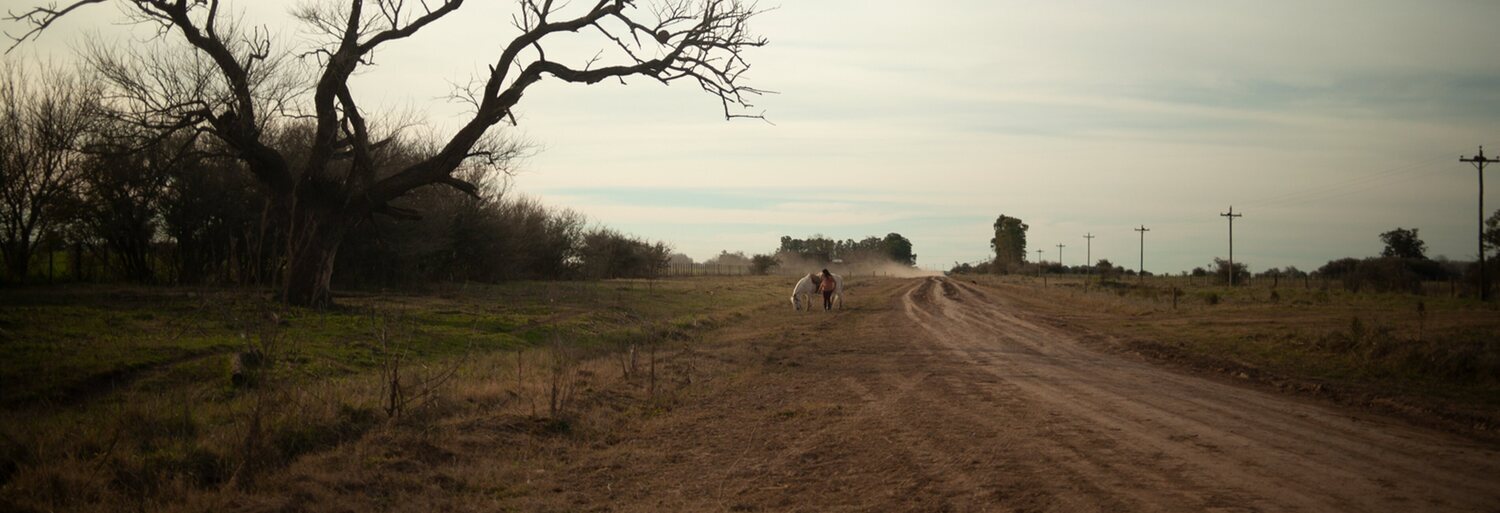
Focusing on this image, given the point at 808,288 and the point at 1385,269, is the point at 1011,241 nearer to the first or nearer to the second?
the point at 1385,269

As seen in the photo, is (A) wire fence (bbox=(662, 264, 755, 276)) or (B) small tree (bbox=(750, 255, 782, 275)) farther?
(B) small tree (bbox=(750, 255, 782, 275))

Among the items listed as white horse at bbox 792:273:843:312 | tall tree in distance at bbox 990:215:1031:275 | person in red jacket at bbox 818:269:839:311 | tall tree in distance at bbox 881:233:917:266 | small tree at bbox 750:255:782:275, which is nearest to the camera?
person in red jacket at bbox 818:269:839:311

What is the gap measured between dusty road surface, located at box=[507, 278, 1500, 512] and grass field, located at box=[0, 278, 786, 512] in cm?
220

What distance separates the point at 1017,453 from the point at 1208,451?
1660 millimetres

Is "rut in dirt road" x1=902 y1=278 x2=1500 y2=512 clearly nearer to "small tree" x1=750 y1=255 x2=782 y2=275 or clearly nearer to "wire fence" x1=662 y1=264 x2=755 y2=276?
"wire fence" x1=662 y1=264 x2=755 y2=276

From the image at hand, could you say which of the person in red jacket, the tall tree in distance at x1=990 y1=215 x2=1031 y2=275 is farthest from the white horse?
the tall tree in distance at x1=990 y1=215 x2=1031 y2=275

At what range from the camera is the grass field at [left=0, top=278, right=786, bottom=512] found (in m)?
7.21

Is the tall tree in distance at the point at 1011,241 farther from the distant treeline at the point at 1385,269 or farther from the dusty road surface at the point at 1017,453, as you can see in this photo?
the dusty road surface at the point at 1017,453

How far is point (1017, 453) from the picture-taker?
8.09m

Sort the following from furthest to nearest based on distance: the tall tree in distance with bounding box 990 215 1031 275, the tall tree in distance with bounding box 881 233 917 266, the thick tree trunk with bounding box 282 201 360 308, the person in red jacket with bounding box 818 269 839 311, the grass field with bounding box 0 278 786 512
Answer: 1. the tall tree in distance with bounding box 881 233 917 266
2. the tall tree in distance with bounding box 990 215 1031 275
3. the person in red jacket with bounding box 818 269 839 311
4. the thick tree trunk with bounding box 282 201 360 308
5. the grass field with bounding box 0 278 786 512

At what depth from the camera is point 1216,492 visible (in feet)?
21.2

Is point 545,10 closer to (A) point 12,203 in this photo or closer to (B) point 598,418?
(B) point 598,418

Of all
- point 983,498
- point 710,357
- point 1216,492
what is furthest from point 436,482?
point 710,357

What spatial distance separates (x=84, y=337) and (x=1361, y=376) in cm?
1994
